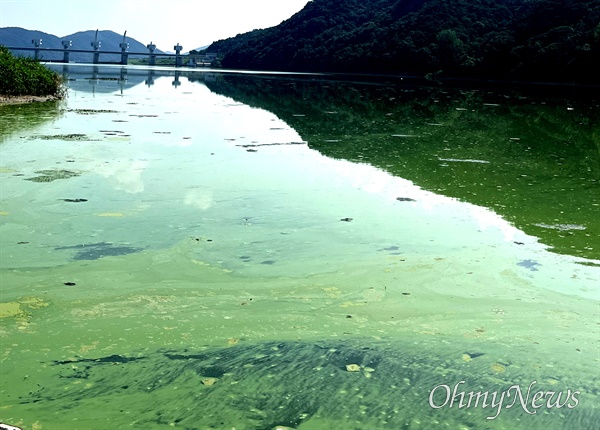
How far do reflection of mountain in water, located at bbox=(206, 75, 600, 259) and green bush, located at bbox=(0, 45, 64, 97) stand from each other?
18.4 ft

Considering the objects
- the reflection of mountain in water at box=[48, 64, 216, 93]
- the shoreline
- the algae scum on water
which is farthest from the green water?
the reflection of mountain in water at box=[48, 64, 216, 93]

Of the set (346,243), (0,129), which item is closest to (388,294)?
(346,243)

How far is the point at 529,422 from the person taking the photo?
244 centimetres

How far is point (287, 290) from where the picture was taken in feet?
12.2

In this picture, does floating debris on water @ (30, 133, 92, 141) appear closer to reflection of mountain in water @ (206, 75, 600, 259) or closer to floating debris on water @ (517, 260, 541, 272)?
reflection of mountain in water @ (206, 75, 600, 259)

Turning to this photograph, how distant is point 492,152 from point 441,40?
4250 cm

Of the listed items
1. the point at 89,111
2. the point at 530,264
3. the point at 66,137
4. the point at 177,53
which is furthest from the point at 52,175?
the point at 177,53

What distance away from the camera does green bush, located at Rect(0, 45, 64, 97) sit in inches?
601

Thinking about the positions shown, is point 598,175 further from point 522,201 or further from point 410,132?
point 410,132

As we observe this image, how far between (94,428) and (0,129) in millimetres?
8617

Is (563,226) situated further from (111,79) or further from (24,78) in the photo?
(111,79)

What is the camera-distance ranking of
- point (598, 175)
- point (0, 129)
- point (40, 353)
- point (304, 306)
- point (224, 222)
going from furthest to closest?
1. point (0, 129)
2. point (598, 175)
3. point (224, 222)
4. point (304, 306)
5. point (40, 353)

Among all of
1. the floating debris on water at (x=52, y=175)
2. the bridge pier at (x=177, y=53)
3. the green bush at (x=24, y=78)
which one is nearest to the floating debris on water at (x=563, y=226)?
the floating debris on water at (x=52, y=175)

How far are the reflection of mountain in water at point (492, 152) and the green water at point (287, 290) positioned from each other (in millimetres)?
62
